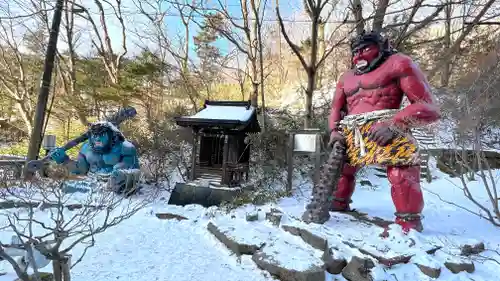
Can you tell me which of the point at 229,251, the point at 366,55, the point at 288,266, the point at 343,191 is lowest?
the point at 229,251

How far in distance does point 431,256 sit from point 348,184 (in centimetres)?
149

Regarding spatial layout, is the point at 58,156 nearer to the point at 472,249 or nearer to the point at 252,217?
the point at 252,217

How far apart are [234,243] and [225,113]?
10.6ft

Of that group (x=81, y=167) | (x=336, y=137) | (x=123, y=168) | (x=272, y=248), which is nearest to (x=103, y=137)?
(x=123, y=168)

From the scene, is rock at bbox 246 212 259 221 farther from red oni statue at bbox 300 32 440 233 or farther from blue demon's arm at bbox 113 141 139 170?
blue demon's arm at bbox 113 141 139 170

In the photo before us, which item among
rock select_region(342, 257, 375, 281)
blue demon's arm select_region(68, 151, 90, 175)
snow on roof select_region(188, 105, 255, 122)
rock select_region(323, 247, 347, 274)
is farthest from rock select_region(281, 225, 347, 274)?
blue demon's arm select_region(68, 151, 90, 175)

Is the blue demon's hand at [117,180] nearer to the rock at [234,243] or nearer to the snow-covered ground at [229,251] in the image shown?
the snow-covered ground at [229,251]

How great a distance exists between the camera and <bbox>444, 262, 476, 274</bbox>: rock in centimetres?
298

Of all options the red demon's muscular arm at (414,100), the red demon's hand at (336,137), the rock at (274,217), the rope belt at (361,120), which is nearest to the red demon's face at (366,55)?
the red demon's muscular arm at (414,100)

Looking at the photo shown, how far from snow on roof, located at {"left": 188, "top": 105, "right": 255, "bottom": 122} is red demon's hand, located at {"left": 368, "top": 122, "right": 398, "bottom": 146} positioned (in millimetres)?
2816

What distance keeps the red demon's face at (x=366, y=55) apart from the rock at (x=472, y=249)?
2157 millimetres

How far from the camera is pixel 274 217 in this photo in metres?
4.47

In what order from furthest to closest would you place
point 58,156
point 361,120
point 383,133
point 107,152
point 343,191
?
point 58,156 → point 107,152 → point 343,191 → point 361,120 → point 383,133

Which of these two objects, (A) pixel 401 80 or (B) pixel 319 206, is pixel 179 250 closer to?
(B) pixel 319 206
